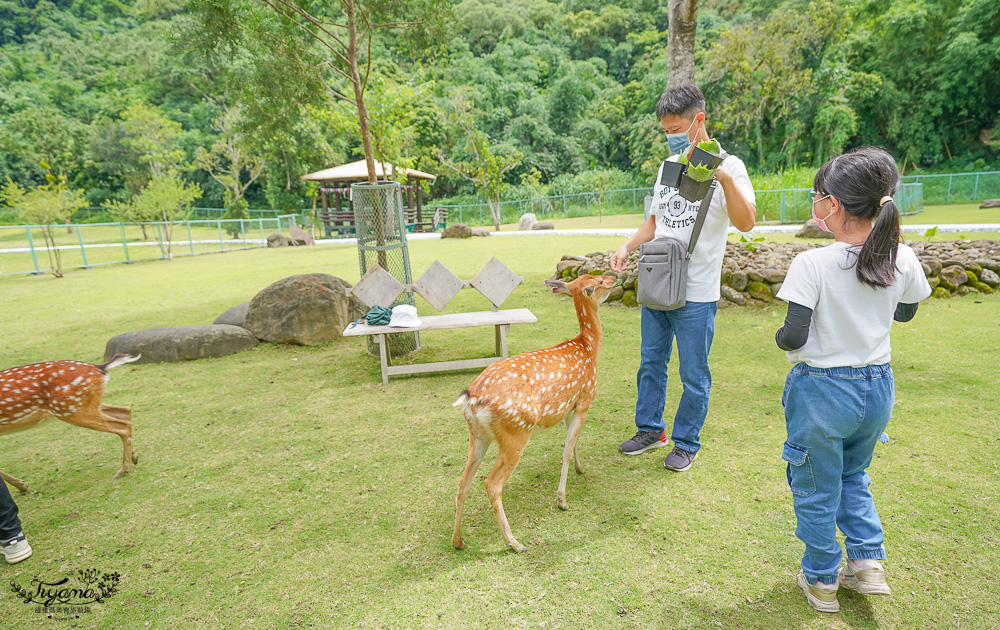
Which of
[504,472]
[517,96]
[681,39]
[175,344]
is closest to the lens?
[504,472]

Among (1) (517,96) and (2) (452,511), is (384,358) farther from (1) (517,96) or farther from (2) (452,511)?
(1) (517,96)

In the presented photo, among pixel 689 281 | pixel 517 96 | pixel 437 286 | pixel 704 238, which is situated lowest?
pixel 437 286

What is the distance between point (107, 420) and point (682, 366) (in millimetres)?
3875

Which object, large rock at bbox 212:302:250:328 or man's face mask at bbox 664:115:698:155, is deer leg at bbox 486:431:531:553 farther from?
large rock at bbox 212:302:250:328

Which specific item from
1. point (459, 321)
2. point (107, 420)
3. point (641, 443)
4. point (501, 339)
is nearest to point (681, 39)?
point (501, 339)

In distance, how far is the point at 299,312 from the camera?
6941mm

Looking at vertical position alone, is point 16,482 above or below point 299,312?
below

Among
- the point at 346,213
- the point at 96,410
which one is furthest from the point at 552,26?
the point at 96,410

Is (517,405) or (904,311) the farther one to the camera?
(517,405)

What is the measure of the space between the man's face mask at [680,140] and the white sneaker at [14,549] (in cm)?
416

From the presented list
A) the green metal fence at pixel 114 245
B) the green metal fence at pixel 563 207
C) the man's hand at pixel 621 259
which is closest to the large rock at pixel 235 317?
the man's hand at pixel 621 259

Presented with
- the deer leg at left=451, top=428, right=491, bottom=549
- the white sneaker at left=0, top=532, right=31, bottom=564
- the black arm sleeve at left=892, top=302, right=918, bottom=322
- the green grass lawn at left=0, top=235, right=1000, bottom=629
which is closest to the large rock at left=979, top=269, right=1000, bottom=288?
the green grass lawn at left=0, top=235, right=1000, bottom=629

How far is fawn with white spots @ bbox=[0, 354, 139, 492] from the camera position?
316 centimetres

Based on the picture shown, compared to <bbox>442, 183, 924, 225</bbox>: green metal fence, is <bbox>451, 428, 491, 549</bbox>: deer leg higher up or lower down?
lower down
